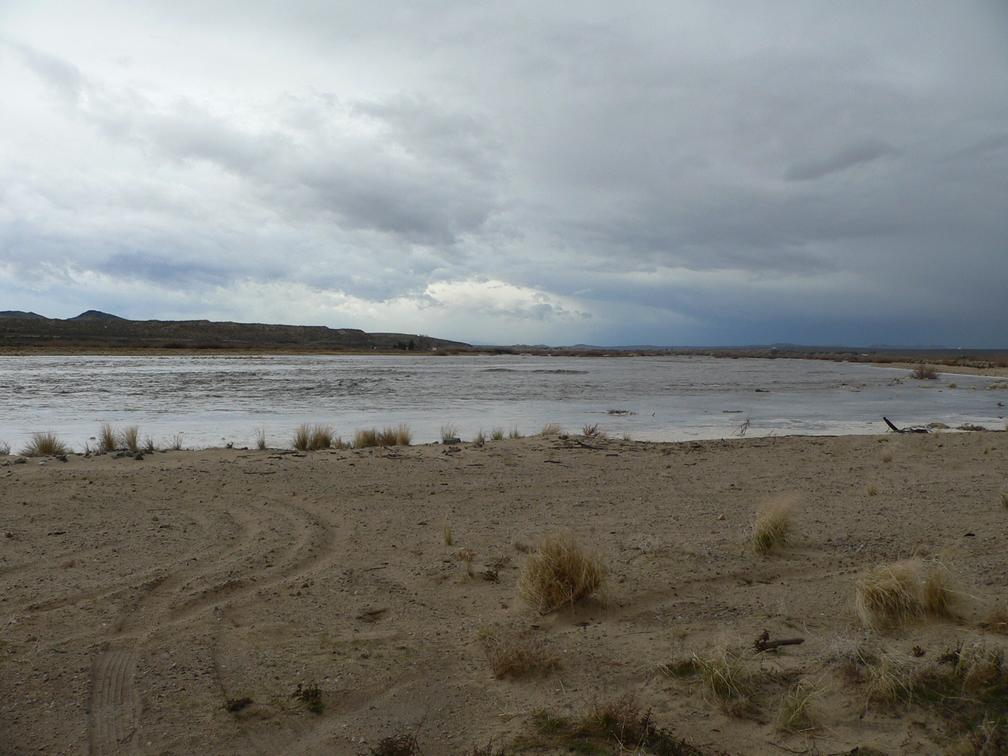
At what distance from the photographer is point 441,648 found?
452cm

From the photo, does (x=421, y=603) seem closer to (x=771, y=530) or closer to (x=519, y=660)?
(x=519, y=660)

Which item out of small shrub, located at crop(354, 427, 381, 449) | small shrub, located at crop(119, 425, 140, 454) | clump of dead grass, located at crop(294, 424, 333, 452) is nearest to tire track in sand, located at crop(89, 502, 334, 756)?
clump of dead grass, located at crop(294, 424, 333, 452)

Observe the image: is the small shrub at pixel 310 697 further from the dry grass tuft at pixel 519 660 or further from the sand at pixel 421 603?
the dry grass tuft at pixel 519 660

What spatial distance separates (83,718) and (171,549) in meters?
3.17

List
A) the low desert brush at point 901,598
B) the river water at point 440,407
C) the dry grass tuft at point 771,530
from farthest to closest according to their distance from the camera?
1. the river water at point 440,407
2. the dry grass tuft at point 771,530
3. the low desert brush at point 901,598

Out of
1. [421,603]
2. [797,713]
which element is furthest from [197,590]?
[797,713]

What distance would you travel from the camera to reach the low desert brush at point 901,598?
460 cm

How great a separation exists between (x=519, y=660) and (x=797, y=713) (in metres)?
1.56

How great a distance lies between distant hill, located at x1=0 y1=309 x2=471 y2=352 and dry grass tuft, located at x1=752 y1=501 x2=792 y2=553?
308 feet

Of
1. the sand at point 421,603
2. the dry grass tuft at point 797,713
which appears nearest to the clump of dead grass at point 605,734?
the sand at point 421,603

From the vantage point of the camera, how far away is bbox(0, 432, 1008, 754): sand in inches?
142

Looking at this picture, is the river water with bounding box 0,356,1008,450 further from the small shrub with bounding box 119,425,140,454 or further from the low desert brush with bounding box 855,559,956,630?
the low desert brush with bounding box 855,559,956,630

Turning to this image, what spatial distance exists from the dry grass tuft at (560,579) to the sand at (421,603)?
12cm

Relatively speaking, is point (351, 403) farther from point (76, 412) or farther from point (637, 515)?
point (637, 515)
